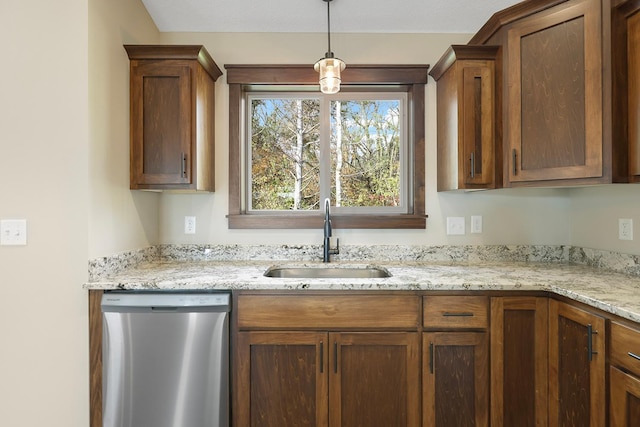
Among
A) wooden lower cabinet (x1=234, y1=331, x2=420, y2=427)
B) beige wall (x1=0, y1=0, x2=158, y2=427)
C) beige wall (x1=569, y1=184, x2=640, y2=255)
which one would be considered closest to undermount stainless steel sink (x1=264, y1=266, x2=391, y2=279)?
wooden lower cabinet (x1=234, y1=331, x2=420, y2=427)

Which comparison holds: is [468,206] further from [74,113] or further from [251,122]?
[74,113]


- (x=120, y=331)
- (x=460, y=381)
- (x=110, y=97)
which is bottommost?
(x=460, y=381)

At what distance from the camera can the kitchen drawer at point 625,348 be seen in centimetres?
123

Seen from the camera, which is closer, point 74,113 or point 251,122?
point 74,113

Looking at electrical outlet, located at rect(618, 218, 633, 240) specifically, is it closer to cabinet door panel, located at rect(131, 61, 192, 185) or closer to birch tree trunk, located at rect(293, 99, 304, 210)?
birch tree trunk, located at rect(293, 99, 304, 210)

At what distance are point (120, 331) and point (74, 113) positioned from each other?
1.05m

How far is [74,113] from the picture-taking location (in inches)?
67.0

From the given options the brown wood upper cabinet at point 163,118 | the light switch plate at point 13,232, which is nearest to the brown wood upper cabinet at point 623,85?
the brown wood upper cabinet at point 163,118

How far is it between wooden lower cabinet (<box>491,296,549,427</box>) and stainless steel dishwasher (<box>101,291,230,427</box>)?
129 centimetres

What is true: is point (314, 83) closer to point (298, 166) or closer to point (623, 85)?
point (298, 166)

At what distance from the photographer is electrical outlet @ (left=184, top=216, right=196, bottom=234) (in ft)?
7.91

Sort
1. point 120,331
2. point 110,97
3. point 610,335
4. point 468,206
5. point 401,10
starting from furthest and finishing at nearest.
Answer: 1. point 468,206
2. point 401,10
3. point 110,97
4. point 120,331
5. point 610,335

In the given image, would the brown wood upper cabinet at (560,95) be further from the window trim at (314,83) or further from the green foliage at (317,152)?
the green foliage at (317,152)

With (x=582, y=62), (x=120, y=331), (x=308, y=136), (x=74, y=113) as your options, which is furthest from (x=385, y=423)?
(x=74, y=113)
